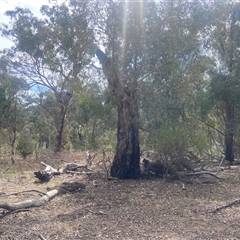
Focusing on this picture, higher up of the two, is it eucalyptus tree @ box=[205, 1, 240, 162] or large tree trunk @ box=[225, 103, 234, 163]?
eucalyptus tree @ box=[205, 1, 240, 162]

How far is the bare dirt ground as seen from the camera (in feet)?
15.8

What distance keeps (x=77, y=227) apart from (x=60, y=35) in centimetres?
564

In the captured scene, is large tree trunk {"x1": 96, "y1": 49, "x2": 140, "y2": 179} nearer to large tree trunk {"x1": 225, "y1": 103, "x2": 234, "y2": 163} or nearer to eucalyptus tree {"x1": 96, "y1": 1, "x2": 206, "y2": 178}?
eucalyptus tree {"x1": 96, "y1": 1, "x2": 206, "y2": 178}

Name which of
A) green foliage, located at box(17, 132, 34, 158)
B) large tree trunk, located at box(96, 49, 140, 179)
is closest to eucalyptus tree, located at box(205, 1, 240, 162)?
large tree trunk, located at box(96, 49, 140, 179)

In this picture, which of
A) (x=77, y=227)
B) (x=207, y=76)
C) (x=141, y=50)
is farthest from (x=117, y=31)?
(x=207, y=76)

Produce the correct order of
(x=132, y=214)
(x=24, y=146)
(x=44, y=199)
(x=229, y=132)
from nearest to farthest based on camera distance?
(x=132, y=214) → (x=44, y=199) → (x=229, y=132) → (x=24, y=146)

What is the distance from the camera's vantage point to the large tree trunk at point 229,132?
1288 centimetres

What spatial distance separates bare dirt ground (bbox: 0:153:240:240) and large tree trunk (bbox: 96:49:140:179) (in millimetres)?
460

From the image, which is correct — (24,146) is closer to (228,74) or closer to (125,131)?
(125,131)

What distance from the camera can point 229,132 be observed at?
1289 cm

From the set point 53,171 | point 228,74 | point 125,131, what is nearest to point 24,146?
point 53,171

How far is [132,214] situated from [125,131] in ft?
11.2

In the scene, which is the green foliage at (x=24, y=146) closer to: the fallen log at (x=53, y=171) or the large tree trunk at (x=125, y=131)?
the fallen log at (x=53, y=171)

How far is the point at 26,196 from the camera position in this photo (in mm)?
7340
